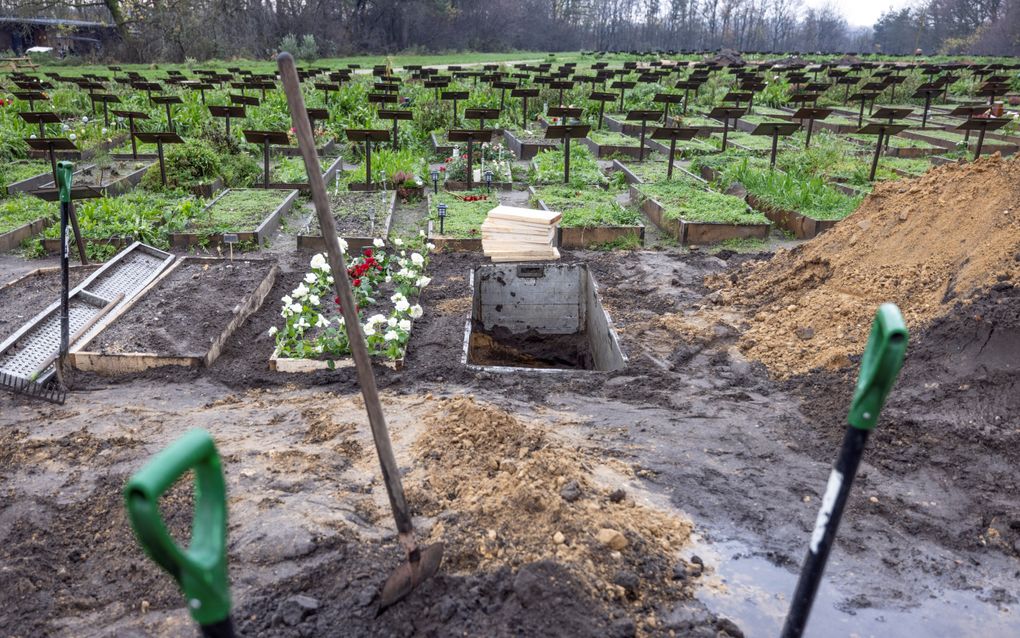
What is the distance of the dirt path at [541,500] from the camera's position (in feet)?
9.30

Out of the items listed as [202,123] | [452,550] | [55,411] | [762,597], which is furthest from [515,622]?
[202,123]

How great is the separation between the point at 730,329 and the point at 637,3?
81.4m

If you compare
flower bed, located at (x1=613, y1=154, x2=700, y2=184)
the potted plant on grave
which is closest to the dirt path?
the potted plant on grave

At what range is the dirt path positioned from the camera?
9.30 feet

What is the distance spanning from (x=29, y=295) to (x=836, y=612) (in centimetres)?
798

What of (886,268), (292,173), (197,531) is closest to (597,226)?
(886,268)

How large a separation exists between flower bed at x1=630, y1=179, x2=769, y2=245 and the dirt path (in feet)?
14.3

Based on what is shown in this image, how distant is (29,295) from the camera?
24.3ft

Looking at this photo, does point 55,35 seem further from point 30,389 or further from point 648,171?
point 30,389

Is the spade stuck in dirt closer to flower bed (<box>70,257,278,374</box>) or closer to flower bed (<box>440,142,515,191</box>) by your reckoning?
flower bed (<box>70,257,278,374</box>)

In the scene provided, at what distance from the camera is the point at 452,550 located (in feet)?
10.0

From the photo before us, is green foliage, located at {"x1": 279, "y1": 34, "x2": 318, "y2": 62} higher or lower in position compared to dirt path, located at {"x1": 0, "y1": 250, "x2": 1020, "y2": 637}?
higher

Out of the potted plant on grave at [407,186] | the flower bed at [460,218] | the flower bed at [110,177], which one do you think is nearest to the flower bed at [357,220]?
the potted plant on grave at [407,186]

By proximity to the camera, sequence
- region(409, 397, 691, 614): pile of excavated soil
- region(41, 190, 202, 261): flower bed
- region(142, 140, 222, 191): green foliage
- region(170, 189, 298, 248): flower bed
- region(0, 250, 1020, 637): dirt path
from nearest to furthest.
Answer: region(0, 250, 1020, 637): dirt path
region(409, 397, 691, 614): pile of excavated soil
region(41, 190, 202, 261): flower bed
region(170, 189, 298, 248): flower bed
region(142, 140, 222, 191): green foliage
